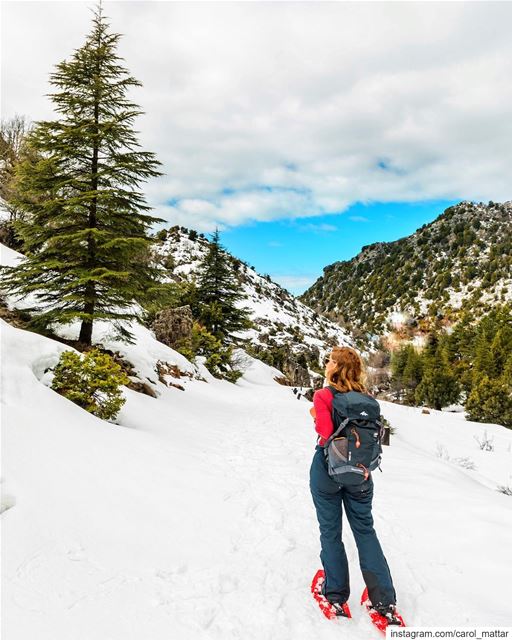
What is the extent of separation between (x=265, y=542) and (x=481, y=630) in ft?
7.18

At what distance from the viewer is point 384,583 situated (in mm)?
3145

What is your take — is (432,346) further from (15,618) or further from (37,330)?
(15,618)

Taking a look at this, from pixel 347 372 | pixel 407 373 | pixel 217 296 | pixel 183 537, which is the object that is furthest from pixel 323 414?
pixel 407 373

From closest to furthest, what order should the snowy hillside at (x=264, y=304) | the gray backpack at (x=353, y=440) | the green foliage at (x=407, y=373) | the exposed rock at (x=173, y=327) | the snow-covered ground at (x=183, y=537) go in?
1. the snow-covered ground at (x=183, y=537)
2. the gray backpack at (x=353, y=440)
3. the exposed rock at (x=173, y=327)
4. the green foliage at (x=407, y=373)
5. the snowy hillside at (x=264, y=304)

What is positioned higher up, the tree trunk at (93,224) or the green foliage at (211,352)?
the tree trunk at (93,224)

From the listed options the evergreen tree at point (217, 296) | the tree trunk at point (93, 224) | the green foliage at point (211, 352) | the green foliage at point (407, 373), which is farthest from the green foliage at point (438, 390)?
the tree trunk at point (93, 224)

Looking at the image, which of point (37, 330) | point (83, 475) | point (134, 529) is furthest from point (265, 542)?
point (37, 330)

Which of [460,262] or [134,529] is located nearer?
[134,529]

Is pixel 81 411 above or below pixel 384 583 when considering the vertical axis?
above

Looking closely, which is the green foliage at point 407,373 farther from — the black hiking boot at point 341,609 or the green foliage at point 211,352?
the black hiking boot at point 341,609

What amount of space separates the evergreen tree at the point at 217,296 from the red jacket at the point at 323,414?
25.5 meters

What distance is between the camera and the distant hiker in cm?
314

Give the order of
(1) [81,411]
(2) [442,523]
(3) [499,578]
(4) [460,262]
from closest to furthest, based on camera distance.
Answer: (3) [499,578]
(2) [442,523]
(1) [81,411]
(4) [460,262]

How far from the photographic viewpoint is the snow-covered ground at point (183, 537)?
9.61 ft
